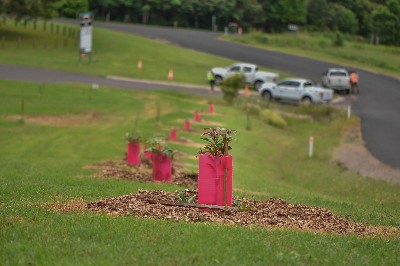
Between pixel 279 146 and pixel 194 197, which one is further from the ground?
pixel 194 197

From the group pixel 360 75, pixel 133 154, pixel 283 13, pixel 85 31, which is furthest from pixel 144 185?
pixel 283 13

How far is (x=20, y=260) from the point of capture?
9039mm

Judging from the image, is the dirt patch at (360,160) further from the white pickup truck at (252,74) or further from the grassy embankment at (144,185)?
the white pickup truck at (252,74)

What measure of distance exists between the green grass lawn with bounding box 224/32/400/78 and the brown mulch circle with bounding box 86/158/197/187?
165 feet

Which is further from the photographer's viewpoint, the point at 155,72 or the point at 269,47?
the point at 269,47

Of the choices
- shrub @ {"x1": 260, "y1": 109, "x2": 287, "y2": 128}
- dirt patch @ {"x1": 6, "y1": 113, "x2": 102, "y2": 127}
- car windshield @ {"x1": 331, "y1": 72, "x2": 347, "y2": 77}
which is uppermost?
car windshield @ {"x1": 331, "y1": 72, "x2": 347, "y2": 77}

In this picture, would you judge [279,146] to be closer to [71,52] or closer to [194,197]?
[194,197]

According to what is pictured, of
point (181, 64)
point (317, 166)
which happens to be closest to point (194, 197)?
point (317, 166)

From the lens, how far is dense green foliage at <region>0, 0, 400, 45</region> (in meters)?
97.2

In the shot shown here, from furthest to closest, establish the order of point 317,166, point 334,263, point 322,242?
point 317,166 < point 322,242 < point 334,263

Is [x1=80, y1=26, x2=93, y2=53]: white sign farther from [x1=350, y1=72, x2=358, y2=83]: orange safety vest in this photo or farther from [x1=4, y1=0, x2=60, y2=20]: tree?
[x1=350, y1=72, x2=358, y2=83]: orange safety vest

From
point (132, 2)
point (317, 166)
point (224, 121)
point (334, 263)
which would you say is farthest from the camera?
point (132, 2)

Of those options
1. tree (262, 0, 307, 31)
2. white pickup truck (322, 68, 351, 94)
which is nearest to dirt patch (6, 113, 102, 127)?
white pickup truck (322, 68, 351, 94)

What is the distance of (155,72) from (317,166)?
113 feet
